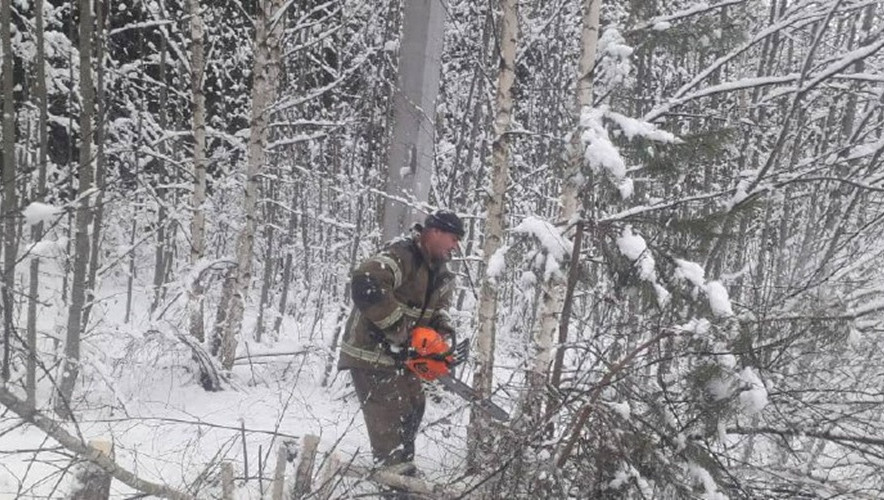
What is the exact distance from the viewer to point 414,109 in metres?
6.02

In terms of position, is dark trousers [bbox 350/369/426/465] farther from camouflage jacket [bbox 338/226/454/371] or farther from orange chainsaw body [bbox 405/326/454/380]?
orange chainsaw body [bbox 405/326/454/380]

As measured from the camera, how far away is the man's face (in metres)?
4.46

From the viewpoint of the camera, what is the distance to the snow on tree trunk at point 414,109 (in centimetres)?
602

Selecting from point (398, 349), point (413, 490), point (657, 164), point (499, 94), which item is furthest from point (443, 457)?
point (499, 94)

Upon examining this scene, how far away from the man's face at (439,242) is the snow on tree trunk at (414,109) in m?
1.43

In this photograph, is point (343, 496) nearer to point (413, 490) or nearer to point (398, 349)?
point (413, 490)

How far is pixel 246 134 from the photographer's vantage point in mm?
10688

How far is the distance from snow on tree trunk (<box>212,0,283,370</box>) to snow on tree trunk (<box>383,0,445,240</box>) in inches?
95.9

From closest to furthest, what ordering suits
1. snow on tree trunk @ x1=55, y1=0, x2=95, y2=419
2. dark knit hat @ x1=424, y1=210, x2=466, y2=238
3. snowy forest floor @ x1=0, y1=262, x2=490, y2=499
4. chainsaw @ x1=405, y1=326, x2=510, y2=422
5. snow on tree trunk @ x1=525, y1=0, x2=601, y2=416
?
chainsaw @ x1=405, y1=326, x2=510, y2=422 → dark knit hat @ x1=424, y1=210, x2=466, y2=238 → snowy forest floor @ x1=0, y1=262, x2=490, y2=499 → snow on tree trunk @ x1=525, y1=0, x2=601, y2=416 → snow on tree trunk @ x1=55, y1=0, x2=95, y2=419

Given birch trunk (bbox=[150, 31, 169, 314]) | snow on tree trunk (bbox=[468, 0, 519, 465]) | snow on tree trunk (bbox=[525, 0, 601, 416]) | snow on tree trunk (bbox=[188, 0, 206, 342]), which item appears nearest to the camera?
snow on tree trunk (bbox=[525, 0, 601, 416])

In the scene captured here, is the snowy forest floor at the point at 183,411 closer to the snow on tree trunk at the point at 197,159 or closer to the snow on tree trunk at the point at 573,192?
the snow on tree trunk at the point at 197,159

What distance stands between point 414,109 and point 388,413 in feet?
8.66

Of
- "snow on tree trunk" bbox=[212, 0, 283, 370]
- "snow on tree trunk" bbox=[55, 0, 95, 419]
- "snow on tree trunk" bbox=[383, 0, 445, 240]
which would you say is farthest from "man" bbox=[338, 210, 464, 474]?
"snow on tree trunk" bbox=[212, 0, 283, 370]

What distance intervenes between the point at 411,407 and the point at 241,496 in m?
1.12
